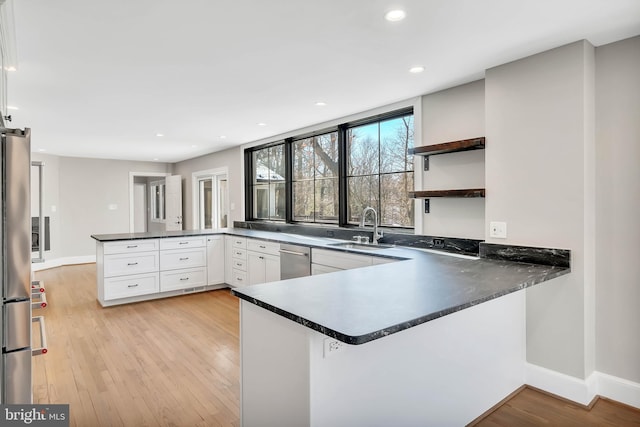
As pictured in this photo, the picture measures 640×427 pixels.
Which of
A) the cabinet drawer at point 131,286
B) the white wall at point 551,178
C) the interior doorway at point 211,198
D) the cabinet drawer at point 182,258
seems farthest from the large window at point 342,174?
the cabinet drawer at point 131,286

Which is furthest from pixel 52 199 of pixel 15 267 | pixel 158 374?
pixel 15 267

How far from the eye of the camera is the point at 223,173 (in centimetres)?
687

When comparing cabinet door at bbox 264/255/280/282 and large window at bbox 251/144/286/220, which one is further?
large window at bbox 251/144/286/220

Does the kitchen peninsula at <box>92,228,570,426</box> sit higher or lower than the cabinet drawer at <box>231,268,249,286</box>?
higher

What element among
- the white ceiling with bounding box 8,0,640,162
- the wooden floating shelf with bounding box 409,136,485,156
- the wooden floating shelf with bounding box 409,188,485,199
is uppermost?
the white ceiling with bounding box 8,0,640,162

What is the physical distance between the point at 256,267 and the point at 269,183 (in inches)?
65.0

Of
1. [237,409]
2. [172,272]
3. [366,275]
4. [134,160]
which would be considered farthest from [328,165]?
[134,160]

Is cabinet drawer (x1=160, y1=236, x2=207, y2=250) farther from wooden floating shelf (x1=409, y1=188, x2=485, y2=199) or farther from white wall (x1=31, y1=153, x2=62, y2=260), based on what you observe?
white wall (x1=31, y1=153, x2=62, y2=260)

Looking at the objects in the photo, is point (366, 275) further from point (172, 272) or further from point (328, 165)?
point (172, 272)

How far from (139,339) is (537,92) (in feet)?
12.3

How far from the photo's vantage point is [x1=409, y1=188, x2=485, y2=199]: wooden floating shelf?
2.78 metres

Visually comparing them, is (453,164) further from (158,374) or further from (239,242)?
(239,242)

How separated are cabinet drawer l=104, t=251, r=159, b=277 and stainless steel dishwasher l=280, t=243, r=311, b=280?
1751mm

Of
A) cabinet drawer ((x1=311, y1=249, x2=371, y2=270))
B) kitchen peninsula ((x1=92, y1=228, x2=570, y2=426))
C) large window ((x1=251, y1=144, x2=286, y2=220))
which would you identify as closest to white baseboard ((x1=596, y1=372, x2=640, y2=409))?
kitchen peninsula ((x1=92, y1=228, x2=570, y2=426))
